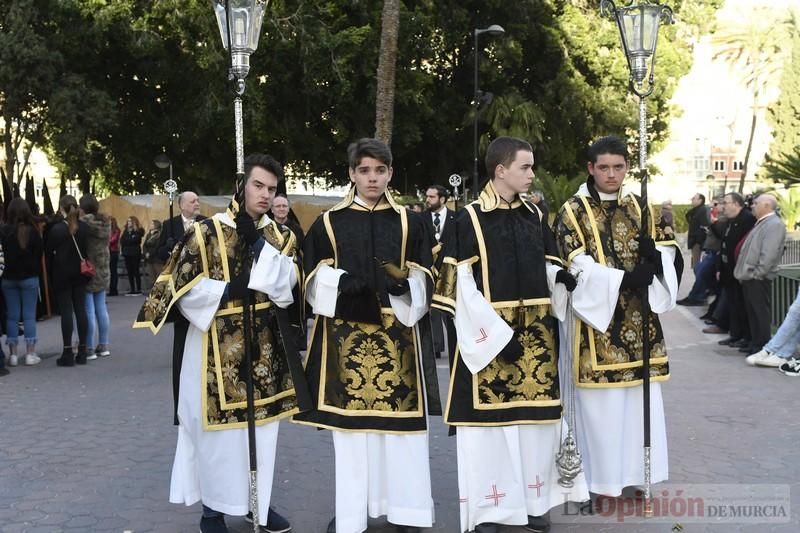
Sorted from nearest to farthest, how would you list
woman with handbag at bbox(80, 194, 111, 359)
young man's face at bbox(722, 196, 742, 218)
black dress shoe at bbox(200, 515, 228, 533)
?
1. black dress shoe at bbox(200, 515, 228, 533)
2. woman with handbag at bbox(80, 194, 111, 359)
3. young man's face at bbox(722, 196, 742, 218)

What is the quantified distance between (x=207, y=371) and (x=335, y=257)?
0.89m

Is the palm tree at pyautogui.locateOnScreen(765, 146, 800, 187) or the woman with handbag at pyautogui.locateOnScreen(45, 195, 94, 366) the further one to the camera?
the palm tree at pyautogui.locateOnScreen(765, 146, 800, 187)

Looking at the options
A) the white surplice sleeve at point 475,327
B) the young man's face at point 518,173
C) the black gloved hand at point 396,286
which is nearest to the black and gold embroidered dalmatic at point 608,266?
the young man's face at point 518,173

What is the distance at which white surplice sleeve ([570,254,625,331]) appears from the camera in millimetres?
5289

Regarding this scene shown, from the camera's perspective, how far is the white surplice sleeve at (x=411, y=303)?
4992 millimetres

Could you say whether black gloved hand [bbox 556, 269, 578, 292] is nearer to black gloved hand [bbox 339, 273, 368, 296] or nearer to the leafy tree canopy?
black gloved hand [bbox 339, 273, 368, 296]

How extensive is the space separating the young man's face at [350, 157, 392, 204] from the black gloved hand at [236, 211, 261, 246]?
23.4 inches

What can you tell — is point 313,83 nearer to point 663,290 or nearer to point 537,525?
point 663,290

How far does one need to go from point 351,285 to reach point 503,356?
2.96 ft

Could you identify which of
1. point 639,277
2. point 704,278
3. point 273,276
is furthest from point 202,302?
point 704,278

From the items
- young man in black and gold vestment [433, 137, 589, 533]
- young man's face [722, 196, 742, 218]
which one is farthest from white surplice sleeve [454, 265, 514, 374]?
young man's face [722, 196, 742, 218]

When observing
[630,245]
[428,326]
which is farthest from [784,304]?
[428,326]

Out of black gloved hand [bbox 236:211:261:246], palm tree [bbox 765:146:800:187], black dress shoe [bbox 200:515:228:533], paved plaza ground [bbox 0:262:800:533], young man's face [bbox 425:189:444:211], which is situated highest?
palm tree [bbox 765:146:800:187]

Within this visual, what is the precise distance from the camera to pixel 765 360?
34.8 ft
